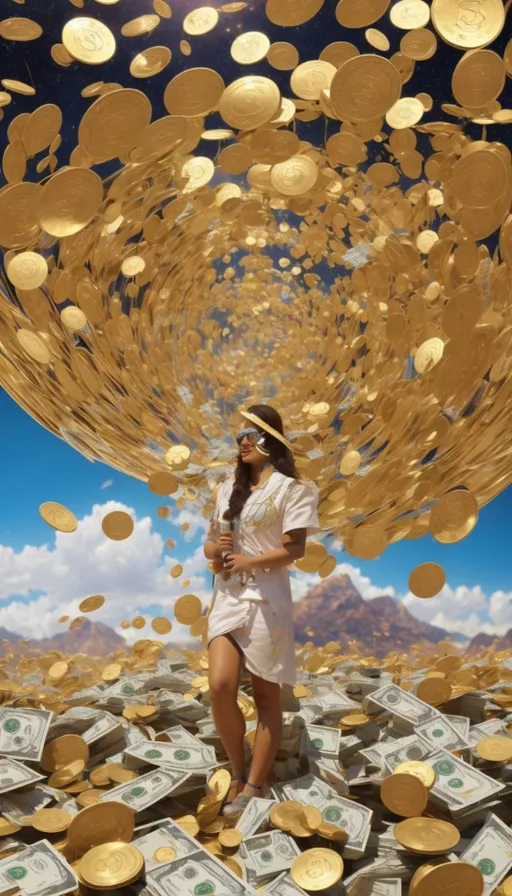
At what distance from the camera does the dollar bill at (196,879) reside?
180 cm

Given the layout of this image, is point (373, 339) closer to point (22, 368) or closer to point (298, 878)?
point (22, 368)

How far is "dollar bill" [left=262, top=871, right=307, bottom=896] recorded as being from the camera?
71.2 inches

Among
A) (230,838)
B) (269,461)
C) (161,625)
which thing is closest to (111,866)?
(230,838)

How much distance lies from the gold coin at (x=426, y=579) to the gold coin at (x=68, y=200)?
5.60 feet

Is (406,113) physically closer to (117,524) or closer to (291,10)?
(291,10)

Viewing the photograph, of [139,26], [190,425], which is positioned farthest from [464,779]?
[139,26]

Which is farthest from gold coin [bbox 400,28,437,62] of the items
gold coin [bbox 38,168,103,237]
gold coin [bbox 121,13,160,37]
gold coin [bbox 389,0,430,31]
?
gold coin [bbox 38,168,103,237]

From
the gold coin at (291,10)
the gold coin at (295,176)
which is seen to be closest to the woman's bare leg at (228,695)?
the gold coin at (295,176)

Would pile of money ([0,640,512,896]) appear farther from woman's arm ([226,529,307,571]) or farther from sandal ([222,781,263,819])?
woman's arm ([226,529,307,571])

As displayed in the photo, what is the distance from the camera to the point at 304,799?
2305mm

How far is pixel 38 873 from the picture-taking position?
1.86 m

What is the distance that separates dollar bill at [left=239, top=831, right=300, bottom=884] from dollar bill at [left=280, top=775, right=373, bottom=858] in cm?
17

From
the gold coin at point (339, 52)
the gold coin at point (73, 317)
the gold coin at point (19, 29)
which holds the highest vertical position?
the gold coin at point (339, 52)

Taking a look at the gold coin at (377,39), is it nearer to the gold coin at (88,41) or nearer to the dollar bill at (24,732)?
the gold coin at (88,41)
